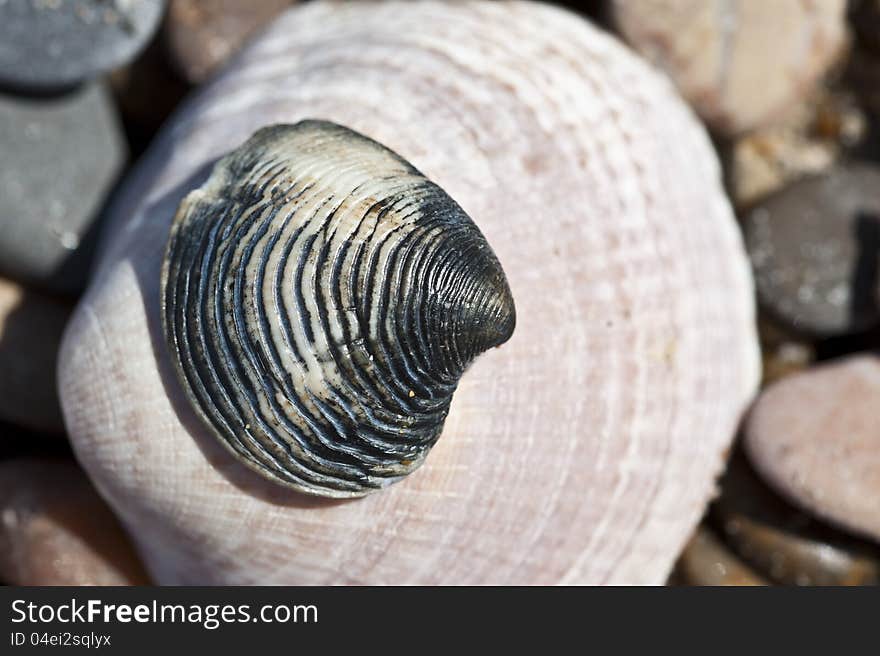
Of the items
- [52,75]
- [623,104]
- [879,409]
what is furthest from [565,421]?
[52,75]

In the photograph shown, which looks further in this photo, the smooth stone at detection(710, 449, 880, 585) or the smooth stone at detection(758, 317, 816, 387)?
the smooth stone at detection(758, 317, 816, 387)

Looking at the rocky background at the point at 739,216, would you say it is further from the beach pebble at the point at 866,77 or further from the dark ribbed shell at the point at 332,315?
the dark ribbed shell at the point at 332,315

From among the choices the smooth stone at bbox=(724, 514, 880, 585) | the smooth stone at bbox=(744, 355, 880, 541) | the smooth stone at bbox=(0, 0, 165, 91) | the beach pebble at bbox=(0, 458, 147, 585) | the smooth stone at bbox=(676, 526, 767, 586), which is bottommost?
the smooth stone at bbox=(676, 526, 767, 586)

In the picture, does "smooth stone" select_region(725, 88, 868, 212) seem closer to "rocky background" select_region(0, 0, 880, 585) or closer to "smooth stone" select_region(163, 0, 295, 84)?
"rocky background" select_region(0, 0, 880, 585)

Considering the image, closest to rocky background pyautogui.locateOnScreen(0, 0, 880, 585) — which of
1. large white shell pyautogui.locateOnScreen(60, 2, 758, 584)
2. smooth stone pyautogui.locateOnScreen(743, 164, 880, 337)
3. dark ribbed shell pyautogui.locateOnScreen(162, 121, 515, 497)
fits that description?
smooth stone pyautogui.locateOnScreen(743, 164, 880, 337)

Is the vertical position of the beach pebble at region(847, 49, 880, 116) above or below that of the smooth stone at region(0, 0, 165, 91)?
below

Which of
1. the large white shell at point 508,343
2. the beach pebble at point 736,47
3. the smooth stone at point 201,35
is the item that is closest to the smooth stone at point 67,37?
the smooth stone at point 201,35

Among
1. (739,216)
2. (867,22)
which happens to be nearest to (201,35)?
(739,216)

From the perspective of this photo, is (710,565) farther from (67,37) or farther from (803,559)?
(67,37)
